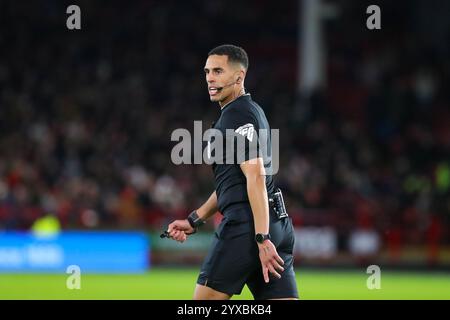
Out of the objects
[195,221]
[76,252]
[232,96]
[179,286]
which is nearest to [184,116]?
[76,252]

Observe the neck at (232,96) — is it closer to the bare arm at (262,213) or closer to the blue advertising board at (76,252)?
the bare arm at (262,213)

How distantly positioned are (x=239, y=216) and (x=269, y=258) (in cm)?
37

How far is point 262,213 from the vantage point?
6.18 m

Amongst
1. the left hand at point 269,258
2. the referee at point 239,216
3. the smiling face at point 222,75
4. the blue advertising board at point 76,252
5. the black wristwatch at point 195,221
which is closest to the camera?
the left hand at point 269,258

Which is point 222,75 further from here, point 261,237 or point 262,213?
point 261,237

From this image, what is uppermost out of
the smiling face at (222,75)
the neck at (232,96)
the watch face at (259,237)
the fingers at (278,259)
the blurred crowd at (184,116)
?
the blurred crowd at (184,116)

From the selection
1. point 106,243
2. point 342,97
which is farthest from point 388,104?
point 106,243

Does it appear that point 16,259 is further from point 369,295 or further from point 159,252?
point 369,295

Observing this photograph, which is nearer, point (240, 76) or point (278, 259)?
point (278, 259)

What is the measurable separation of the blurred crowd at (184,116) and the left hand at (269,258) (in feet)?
40.3

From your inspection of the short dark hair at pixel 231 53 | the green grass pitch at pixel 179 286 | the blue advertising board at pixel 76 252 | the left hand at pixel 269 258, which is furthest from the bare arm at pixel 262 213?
the blue advertising board at pixel 76 252

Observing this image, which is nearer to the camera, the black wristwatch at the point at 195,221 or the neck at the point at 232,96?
the neck at the point at 232,96

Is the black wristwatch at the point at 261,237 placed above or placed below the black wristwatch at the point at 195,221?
below

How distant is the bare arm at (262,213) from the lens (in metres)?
6.18
